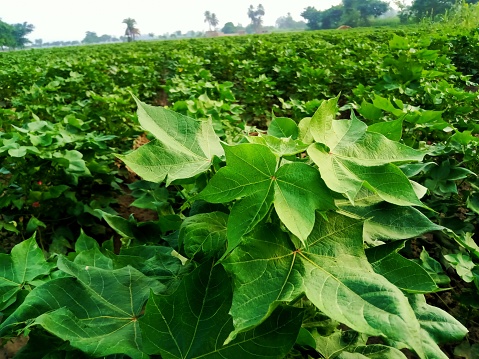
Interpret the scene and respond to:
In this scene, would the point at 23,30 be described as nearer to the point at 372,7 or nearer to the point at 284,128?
the point at 372,7

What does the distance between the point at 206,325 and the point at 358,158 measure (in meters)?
0.44

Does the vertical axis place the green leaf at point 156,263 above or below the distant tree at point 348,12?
below

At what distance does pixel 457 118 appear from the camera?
110 inches

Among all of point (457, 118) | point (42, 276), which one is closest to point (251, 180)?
point (42, 276)

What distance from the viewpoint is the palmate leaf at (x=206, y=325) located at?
0.67 meters

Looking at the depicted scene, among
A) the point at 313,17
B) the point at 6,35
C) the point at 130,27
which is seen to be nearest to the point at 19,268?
the point at 6,35

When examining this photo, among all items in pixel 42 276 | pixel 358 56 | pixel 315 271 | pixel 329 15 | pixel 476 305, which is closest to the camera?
pixel 315 271

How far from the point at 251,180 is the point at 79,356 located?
48 centimetres

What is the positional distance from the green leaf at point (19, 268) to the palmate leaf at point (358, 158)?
918 mm

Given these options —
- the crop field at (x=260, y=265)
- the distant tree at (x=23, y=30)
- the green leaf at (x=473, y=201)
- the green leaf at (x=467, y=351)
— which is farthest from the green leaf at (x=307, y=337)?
the distant tree at (x=23, y=30)

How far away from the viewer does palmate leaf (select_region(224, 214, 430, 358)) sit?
0.58 meters

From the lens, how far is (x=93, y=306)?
82 centimetres

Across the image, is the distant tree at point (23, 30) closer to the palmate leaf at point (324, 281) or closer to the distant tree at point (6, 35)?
the distant tree at point (6, 35)

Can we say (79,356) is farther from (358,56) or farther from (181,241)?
(358,56)
